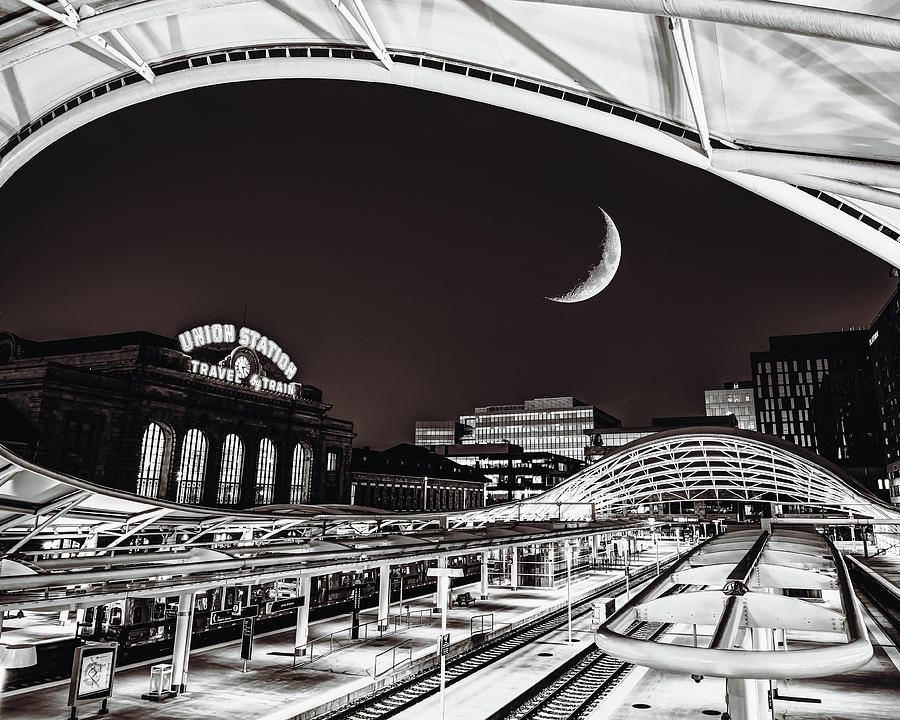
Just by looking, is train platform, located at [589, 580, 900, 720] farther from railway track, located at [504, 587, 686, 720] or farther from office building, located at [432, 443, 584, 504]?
office building, located at [432, 443, 584, 504]

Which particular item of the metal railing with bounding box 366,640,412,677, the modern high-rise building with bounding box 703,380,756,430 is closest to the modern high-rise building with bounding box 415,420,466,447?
the modern high-rise building with bounding box 703,380,756,430

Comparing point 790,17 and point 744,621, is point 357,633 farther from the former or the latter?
point 790,17

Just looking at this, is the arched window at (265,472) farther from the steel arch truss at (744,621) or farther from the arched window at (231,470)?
the steel arch truss at (744,621)

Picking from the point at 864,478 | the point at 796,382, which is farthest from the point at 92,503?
the point at 796,382

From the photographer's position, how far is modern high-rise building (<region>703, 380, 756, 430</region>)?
184875mm

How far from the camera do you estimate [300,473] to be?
6888cm

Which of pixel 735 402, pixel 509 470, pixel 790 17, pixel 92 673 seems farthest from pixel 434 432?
pixel 790 17

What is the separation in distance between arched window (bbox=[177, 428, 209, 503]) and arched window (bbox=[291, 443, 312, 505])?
454 inches

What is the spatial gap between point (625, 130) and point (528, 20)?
103 inches

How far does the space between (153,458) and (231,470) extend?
27.9ft

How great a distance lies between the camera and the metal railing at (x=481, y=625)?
25078 millimetres

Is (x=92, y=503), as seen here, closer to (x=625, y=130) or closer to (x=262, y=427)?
(x=625, y=130)

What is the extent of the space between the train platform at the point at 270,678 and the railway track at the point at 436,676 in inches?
20.2

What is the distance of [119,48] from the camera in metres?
15.5
